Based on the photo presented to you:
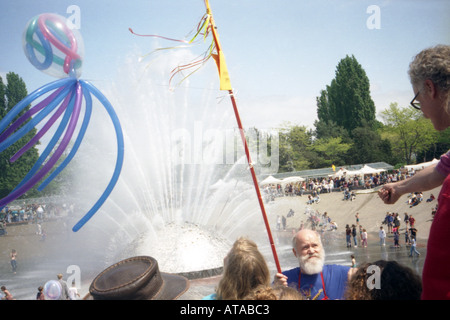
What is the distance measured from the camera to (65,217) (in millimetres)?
26781

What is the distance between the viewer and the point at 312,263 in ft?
9.33

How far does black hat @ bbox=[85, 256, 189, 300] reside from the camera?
7.03ft

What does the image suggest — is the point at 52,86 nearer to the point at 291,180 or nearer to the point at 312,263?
the point at 312,263

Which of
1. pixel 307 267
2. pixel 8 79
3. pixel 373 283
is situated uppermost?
pixel 8 79

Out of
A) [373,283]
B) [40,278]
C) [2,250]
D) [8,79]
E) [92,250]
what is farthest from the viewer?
[8,79]

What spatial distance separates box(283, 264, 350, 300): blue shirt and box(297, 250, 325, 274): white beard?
57mm

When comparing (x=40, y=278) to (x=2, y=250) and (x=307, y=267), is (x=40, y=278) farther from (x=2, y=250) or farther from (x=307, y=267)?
(x=307, y=267)

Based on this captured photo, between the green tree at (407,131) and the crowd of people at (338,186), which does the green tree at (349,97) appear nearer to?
the green tree at (407,131)

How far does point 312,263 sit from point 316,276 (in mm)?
107

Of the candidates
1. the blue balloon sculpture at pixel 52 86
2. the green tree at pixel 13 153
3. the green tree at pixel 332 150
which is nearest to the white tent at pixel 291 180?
the green tree at pixel 332 150

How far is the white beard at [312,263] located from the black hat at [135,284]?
0.90 meters

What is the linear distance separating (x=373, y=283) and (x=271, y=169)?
4281 centimetres
